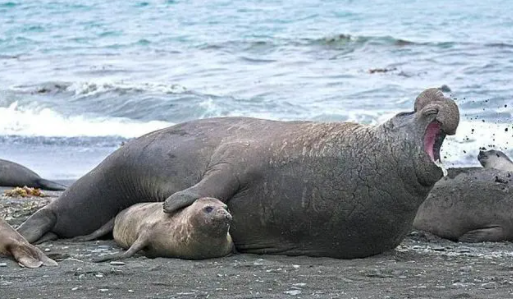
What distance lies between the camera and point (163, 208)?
256 inches

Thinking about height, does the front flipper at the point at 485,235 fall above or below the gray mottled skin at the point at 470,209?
below

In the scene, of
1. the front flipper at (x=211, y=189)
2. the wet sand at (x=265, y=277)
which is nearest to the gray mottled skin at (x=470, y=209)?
the wet sand at (x=265, y=277)

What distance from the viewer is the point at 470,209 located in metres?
8.07

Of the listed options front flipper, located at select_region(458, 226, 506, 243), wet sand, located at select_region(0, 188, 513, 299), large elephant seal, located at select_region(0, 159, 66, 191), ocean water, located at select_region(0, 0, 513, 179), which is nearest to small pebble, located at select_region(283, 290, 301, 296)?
wet sand, located at select_region(0, 188, 513, 299)

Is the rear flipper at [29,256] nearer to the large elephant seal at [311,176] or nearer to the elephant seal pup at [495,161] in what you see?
the large elephant seal at [311,176]


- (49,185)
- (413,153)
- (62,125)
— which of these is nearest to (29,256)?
(413,153)

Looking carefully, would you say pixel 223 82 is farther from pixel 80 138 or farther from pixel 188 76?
pixel 80 138

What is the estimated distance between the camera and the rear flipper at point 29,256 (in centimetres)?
617

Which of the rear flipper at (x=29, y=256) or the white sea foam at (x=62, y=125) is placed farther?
the white sea foam at (x=62, y=125)

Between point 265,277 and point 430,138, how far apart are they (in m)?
1.14

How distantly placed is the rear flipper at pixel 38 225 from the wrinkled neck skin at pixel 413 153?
87.5 inches

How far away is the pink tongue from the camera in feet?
20.2

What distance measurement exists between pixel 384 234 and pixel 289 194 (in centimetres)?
55

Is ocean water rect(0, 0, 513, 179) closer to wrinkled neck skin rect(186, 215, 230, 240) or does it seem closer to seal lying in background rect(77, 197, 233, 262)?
seal lying in background rect(77, 197, 233, 262)
